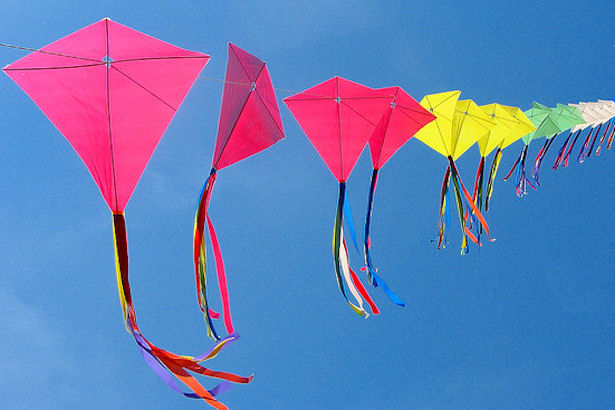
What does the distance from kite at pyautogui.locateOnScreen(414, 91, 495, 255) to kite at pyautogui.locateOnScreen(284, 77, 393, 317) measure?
2.23 meters

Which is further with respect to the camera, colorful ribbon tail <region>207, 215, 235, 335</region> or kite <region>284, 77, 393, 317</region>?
kite <region>284, 77, 393, 317</region>

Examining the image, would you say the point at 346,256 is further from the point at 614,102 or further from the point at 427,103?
the point at 614,102

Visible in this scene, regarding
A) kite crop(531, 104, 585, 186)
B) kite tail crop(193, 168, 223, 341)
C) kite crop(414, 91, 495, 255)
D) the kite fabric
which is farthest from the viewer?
kite crop(531, 104, 585, 186)

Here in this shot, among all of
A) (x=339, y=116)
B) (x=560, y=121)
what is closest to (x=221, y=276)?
(x=339, y=116)

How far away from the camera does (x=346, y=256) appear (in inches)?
309

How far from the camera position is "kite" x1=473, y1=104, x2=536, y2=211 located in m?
11.3

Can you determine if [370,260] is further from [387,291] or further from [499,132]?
[499,132]

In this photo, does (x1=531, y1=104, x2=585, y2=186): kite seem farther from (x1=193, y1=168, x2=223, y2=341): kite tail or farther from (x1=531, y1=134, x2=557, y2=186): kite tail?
(x1=193, y1=168, x2=223, y2=341): kite tail

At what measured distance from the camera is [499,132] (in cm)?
1192

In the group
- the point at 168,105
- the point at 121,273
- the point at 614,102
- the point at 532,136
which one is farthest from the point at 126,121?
the point at 614,102

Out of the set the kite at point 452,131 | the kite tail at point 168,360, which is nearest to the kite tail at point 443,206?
the kite at point 452,131

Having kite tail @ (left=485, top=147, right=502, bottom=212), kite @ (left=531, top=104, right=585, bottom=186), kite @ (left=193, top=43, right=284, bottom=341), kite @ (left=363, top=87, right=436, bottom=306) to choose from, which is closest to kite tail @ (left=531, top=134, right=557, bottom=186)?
kite @ (left=531, top=104, right=585, bottom=186)

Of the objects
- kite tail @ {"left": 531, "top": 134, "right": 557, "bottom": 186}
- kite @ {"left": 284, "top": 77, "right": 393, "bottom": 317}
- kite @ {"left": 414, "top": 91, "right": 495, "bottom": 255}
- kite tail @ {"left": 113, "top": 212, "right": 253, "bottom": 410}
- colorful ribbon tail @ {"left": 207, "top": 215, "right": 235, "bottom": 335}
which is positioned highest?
kite tail @ {"left": 531, "top": 134, "right": 557, "bottom": 186}

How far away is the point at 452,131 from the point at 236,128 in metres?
5.56
